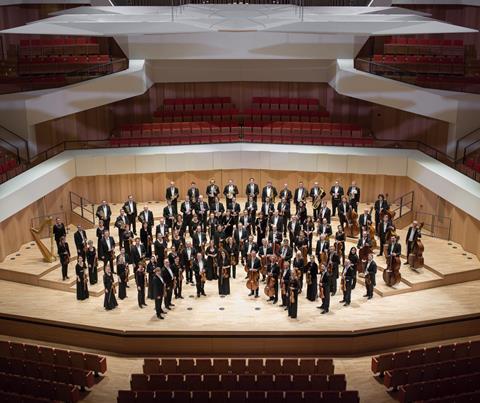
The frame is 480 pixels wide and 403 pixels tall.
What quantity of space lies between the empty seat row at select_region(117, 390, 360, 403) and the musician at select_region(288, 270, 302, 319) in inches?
102

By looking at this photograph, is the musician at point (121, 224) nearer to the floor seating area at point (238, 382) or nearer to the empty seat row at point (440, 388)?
the floor seating area at point (238, 382)

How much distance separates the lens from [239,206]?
1353 centimetres

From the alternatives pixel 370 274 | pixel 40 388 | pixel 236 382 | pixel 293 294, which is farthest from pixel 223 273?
pixel 40 388

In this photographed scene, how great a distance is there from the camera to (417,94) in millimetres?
14953

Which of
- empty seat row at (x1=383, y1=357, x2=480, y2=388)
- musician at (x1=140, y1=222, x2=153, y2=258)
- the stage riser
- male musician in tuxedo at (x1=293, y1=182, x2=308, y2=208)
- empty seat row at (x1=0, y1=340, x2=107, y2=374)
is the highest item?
male musician in tuxedo at (x1=293, y1=182, x2=308, y2=208)

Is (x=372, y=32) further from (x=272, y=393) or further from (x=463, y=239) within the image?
(x=272, y=393)

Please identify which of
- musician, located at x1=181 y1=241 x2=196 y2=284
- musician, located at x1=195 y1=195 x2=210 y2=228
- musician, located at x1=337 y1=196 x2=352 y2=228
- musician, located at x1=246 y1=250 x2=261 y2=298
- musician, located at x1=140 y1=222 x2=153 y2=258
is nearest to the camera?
musician, located at x1=246 y1=250 x2=261 y2=298

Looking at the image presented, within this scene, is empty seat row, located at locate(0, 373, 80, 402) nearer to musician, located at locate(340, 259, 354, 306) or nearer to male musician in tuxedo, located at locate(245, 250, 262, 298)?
male musician in tuxedo, located at locate(245, 250, 262, 298)

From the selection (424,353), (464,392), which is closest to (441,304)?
(424,353)

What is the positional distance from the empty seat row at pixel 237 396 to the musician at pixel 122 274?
324 centimetres

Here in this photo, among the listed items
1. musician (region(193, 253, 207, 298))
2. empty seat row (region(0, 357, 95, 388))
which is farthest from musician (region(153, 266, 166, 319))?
empty seat row (region(0, 357, 95, 388))

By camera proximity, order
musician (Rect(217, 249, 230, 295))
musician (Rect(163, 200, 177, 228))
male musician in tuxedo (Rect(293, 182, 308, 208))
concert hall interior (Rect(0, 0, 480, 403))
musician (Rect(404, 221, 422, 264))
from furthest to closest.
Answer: male musician in tuxedo (Rect(293, 182, 308, 208)) → musician (Rect(163, 200, 177, 228)) → musician (Rect(404, 221, 422, 264)) → musician (Rect(217, 249, 230, 295)) → concert hall interior (Rect(0, 0, 480, 403))

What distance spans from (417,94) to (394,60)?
9.81 feet

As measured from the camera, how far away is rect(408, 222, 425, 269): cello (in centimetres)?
1200
